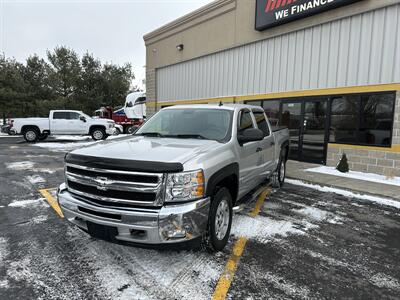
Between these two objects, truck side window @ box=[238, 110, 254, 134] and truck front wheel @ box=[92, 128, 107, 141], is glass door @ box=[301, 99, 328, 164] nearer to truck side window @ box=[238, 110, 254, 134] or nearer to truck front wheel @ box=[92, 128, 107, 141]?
truck side window @ box=[238, 110, 254, 134]

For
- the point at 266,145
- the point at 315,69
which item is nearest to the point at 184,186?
the point at 266,145

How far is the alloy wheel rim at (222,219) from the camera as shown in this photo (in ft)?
11.8

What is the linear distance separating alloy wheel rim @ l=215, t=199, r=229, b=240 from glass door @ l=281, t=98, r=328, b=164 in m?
7.82

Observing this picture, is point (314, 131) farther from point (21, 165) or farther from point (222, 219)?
point (21, 165)

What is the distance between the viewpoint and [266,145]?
5.53 metres

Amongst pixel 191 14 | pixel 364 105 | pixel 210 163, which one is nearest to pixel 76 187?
pixel 210 163

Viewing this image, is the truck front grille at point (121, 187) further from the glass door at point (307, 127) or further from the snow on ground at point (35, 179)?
the glass door at point (307, 127)

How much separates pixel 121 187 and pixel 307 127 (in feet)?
30.8

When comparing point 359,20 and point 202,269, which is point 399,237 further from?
point 359,20

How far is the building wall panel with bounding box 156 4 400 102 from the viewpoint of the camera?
8703 mm

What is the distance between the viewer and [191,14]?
15.5 metres

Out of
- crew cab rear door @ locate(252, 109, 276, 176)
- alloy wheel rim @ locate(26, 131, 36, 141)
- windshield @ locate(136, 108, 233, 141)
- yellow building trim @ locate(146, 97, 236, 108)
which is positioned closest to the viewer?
windshield @ locate(136, 108, 233, 141)

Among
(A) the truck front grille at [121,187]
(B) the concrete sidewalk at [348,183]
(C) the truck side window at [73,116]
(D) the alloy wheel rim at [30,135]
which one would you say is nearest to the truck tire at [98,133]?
(C) the truck side window at [73,116]

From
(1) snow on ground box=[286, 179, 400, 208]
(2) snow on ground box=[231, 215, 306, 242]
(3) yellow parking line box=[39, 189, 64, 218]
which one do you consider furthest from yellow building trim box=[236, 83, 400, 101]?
(3) yellow parking line box=[39, 189, 64, 218]
